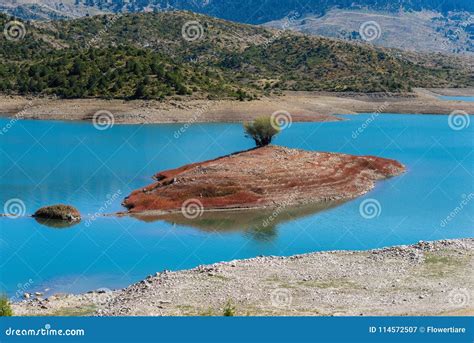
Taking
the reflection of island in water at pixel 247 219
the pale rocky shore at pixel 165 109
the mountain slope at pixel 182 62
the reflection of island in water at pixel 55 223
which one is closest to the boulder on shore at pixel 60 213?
the reflection of island in water at pixel 55 223

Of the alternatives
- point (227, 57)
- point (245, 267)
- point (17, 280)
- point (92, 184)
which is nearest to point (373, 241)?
point (245, 267)

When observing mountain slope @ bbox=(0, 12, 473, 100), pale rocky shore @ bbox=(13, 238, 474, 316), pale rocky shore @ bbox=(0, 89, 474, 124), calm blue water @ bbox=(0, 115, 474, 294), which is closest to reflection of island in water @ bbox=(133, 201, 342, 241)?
calm blue water @ bbox=(0, 115, 474, 294)

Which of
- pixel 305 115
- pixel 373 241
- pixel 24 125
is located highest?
pixel 305 115

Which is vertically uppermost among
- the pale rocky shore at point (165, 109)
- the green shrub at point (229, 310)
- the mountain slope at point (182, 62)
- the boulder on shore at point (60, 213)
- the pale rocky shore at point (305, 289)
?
the mountain slope at point (182, 62)

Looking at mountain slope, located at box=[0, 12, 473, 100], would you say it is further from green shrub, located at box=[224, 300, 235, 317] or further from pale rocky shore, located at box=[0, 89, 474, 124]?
green shrub, located at box=[224, 300, 235, 317]

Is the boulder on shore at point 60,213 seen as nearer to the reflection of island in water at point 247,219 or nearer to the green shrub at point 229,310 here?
the reflection of island in water at point 247,219

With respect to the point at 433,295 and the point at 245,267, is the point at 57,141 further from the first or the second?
the point at 433,295
